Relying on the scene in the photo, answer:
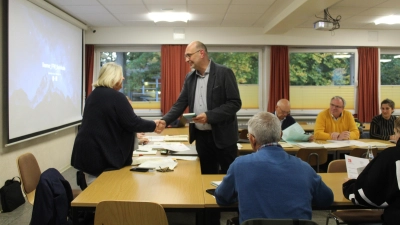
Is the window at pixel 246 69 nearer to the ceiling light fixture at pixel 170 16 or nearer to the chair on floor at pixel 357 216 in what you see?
the ceiling light fixture at pixel 170 16

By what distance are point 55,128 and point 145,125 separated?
324cm

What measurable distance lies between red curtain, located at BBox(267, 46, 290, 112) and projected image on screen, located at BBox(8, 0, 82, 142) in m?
4.06

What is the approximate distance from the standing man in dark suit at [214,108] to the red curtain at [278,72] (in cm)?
468

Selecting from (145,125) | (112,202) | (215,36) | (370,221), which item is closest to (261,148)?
(112,202)

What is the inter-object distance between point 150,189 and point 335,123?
333cm

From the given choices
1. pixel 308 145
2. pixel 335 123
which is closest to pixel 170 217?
pixel 308 145

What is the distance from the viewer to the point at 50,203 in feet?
6.71

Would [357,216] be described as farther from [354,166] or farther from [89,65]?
[89,65]

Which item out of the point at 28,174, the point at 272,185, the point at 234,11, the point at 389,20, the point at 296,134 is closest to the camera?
the point at 272,185

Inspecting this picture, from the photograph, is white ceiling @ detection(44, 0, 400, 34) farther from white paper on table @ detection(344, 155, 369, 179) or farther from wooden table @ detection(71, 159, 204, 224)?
wooden table @ detection(71, 159, 204, 224)

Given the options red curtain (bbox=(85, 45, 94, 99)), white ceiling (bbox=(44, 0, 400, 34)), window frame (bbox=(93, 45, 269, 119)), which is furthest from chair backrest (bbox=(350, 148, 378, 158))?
red curtain (bbox=(85, 45, 94, 99))

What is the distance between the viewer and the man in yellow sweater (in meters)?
4.50

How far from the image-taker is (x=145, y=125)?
2.67 m

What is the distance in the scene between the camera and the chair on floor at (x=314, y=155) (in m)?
3.75
